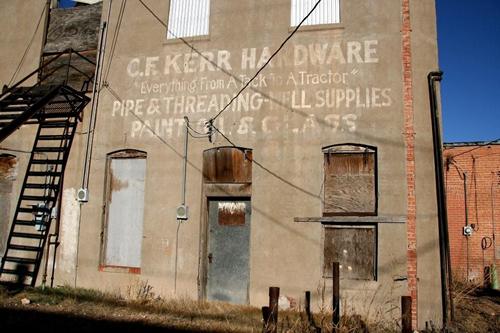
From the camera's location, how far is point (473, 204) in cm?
1553

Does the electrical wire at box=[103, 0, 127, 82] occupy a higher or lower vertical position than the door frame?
higher

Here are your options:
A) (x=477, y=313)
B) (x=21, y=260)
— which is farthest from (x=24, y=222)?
(x=477, y=313)

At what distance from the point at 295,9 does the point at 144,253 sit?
6511mm

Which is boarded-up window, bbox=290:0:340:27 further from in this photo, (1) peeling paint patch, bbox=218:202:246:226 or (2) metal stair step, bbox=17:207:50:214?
Answer: (2) metal stair step, bbox=17:207:50:214

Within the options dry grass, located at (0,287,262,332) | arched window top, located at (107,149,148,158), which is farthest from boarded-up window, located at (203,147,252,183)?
dry grass, located at (0,287,262,332)

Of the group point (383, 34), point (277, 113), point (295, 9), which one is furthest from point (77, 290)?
point (383, 34)

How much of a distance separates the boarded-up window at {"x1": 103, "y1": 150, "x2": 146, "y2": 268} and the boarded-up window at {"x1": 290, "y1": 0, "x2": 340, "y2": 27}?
15.7 feet

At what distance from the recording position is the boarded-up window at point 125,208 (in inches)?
415

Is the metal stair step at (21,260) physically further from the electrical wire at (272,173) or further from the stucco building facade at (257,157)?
the electrical wire at (272,173)

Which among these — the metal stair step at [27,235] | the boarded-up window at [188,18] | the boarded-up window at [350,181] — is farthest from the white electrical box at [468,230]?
the metal stair step at [27,235]

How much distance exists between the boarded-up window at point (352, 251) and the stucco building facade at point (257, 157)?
0.03 m

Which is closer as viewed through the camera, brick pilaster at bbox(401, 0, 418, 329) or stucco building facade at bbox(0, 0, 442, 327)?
brick pilaster at bbox(401, 0, 418, 329)

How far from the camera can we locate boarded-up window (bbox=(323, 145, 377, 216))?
9.21 m

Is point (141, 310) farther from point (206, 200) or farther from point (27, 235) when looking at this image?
point (27, 235)
